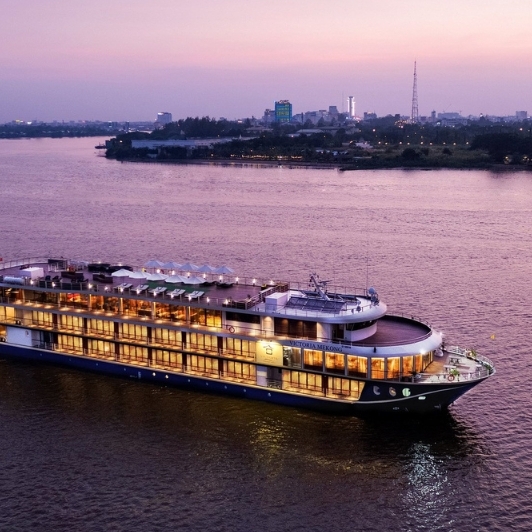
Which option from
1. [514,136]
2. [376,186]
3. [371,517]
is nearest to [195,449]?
[371,517]

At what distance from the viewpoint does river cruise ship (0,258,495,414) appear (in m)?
29.2

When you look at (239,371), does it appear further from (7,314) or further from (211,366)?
(7,314)

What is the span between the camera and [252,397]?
31328 millimetres

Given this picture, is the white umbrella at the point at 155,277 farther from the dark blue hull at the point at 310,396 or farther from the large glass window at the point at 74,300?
the dark blue hull at the point at 310,396

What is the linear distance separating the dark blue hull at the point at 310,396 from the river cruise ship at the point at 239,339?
0.15 ft

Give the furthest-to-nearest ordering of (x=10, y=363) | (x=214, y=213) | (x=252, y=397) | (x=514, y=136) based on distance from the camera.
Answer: (x=514, y=136), (x=214, y=213), (x=10, y=363), (x=252, y=397)

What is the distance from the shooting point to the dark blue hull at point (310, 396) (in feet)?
94.4

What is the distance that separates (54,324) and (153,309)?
568 cm

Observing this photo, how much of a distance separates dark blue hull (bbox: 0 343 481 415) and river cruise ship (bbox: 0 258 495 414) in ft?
0.15

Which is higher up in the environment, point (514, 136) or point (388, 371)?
point (514, 136)

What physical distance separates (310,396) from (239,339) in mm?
4127

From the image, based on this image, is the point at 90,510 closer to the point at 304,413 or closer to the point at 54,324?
the point at 304,413

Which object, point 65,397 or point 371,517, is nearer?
point 371,517

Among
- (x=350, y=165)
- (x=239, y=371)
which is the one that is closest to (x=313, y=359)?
(x=239, y=371)
